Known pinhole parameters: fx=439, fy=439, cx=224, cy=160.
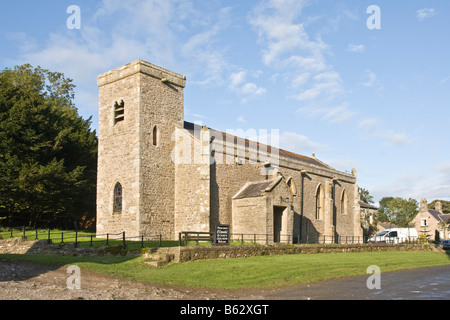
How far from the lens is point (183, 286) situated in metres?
15.0

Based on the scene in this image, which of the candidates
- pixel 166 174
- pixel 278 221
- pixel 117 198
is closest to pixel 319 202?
pixel 278 221

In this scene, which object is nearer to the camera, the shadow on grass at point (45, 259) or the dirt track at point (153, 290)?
the dirt track at point (153, 290)

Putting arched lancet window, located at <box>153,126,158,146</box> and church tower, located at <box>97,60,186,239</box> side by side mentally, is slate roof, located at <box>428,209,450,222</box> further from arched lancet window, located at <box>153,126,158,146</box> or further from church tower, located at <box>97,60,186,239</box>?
arched lancet window, located at <box>153,126,158,146</box>

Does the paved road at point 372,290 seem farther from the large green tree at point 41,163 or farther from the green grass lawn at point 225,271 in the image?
the large green tree at point 41,163

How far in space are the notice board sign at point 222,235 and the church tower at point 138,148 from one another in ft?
22.7

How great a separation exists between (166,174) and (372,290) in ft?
58.4

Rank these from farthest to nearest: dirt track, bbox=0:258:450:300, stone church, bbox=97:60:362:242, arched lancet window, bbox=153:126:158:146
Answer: arched lancet window, bbox=153:126:158:146, stone church, bbox=97:60:362:242, dirt track, bbox=0:258:450:300

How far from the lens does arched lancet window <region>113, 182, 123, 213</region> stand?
2935cm

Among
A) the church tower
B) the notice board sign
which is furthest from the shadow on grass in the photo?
the church tower

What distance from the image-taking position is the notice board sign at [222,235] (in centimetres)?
2247

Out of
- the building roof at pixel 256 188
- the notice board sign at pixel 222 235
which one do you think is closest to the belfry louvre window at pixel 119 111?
the building roof at pixel 256 188

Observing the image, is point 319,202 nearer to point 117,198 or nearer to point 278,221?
point 278,221
